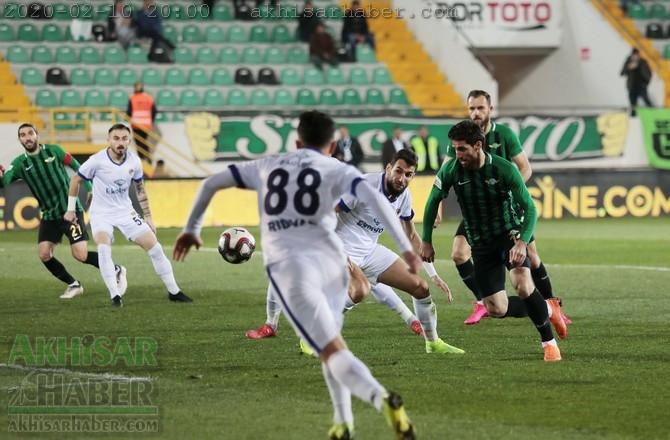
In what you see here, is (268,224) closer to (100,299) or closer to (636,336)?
(636,336)

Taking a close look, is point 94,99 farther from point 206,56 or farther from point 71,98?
point 206,56

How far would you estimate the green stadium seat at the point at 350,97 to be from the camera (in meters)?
29.0

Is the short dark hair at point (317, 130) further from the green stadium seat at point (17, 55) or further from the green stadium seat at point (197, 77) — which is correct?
the green stadium seat at point (197, 77)

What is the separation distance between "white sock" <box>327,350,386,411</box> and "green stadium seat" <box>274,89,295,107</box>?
2248 centimetres

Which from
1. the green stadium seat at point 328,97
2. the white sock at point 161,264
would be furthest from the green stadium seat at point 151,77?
the white sock at point 161,264

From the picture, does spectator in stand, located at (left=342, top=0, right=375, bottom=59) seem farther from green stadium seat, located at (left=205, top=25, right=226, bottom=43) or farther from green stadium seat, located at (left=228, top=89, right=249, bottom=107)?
green stadium seat, located at (left=228, top=89, right=249, bottom=107)

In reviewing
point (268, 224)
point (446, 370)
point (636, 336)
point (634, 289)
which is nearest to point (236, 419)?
point (268, 224)

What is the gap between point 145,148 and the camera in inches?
1003

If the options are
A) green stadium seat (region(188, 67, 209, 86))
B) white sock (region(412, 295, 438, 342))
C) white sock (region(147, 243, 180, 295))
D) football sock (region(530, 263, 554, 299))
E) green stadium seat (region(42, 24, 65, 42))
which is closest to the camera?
white sock (region(412, 295, 438, 342))

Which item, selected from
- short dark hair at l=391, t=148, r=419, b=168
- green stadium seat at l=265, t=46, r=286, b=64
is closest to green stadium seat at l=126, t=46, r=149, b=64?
green stadium seat at l=265, t=46, r=286, b=64

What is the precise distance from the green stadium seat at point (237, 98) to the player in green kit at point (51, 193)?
14189 mm

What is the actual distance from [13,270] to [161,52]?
41.2 ft

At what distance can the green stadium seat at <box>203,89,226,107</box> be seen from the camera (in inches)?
1094

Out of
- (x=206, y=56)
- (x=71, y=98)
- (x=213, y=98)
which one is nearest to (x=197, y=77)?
(x=213, y=98)
